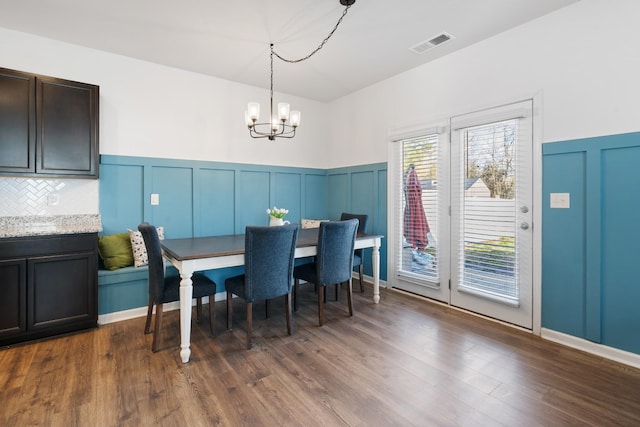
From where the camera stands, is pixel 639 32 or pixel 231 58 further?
pixel 231 58

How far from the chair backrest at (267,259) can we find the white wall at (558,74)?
2.25 m

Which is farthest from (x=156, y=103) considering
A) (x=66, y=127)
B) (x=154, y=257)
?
(x=154, y=257)

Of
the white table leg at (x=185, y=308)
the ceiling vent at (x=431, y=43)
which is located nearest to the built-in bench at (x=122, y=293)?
the white table leg at (x=185, y=308)

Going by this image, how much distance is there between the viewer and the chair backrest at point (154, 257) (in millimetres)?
2367

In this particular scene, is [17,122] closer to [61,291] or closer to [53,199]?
[53,199]

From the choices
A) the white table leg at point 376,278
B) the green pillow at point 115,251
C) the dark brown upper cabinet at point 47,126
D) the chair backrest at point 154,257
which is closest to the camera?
the chair backrest at point 154,257

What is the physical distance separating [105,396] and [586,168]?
3.77 m

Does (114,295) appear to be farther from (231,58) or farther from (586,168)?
(586,168)

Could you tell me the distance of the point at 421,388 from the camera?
6.54 feet

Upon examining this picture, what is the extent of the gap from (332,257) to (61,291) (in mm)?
2428

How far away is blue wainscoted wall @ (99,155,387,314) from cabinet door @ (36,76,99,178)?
13.6 inches

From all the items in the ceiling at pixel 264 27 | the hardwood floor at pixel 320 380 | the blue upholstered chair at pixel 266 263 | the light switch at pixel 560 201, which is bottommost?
the hardwood floor at pixel 320 380

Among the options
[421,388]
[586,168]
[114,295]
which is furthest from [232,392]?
[586,168]

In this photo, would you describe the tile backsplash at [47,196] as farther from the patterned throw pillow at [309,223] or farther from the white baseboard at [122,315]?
the patterned throw pillow at [309,223]
